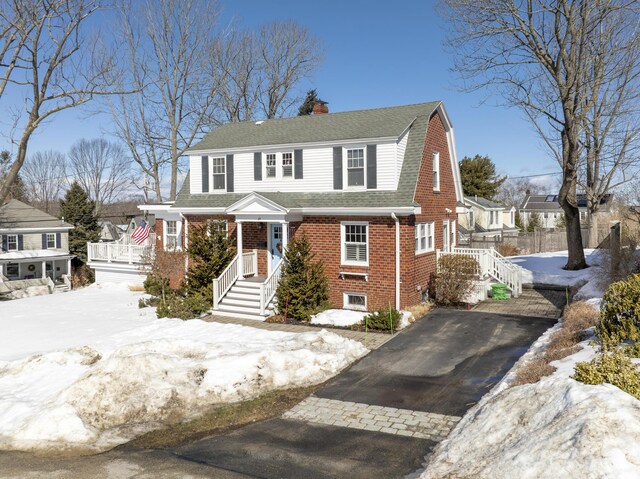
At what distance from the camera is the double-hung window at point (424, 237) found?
712 inches

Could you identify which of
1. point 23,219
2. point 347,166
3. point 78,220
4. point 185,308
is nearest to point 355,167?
point 347,166

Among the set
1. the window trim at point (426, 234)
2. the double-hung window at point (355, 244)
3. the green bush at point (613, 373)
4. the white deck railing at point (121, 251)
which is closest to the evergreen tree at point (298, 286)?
the double-hung window at point (355, 244)

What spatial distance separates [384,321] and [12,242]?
34.9 m

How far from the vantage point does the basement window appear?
17688 millimetres

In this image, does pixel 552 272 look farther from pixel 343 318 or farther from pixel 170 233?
pixel 170 233

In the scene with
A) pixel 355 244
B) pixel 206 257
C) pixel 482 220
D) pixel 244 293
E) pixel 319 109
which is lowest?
pixel 244 293

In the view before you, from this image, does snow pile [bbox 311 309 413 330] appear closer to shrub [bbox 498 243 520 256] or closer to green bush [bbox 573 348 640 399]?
green bush [bbox 573 348 640 399]

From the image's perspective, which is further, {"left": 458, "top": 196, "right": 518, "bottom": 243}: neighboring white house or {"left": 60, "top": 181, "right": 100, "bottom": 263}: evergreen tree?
{"left": 458, "top": 196, "right": 518, "bottom": 243}: neighboring white house

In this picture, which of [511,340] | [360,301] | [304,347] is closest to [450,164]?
[360,301]

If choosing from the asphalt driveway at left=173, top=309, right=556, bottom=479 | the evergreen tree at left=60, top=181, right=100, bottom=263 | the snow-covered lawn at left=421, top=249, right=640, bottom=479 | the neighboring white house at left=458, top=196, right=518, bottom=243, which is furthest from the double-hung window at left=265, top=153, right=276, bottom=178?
the evergreen tree at left=60, top=181, right=100, bottom=263

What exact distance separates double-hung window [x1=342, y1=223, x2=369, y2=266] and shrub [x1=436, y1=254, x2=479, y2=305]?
3.40 m

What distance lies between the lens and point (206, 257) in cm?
1889

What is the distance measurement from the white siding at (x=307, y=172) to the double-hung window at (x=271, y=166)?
18 cm

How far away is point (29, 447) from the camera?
812 centimetres
